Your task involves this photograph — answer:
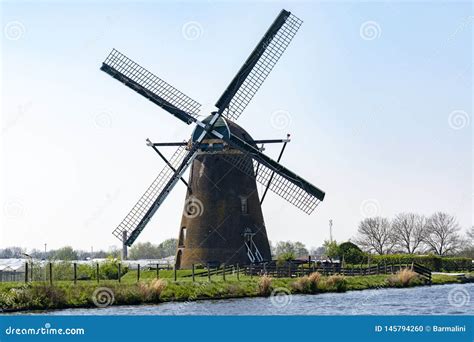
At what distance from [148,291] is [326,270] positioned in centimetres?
1415

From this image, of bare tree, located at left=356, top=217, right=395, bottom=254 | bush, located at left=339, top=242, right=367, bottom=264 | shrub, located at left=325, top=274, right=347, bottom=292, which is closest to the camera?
shrub, located at left=325, top=274, right=347, bottom=292

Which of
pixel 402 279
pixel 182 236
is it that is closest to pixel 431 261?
pixel 402 279

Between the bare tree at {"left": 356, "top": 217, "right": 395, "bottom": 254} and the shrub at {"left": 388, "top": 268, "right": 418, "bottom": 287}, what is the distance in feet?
152

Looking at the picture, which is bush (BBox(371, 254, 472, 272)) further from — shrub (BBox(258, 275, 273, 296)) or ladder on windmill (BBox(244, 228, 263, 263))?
shrub (BBox(258, 275, 273, 296))

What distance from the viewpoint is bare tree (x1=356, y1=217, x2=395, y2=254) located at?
8681 cm

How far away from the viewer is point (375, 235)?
285 feet

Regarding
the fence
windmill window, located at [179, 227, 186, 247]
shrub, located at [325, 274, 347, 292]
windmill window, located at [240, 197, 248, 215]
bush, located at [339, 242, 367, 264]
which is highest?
windmill window, located at [240, 197, 248, 215]

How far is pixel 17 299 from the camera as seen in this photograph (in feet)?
84.8

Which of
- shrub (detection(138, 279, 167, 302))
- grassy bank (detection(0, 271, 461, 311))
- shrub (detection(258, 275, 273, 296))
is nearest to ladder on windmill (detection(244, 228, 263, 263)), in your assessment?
grassy bank (detection(0, 271, 461, 311))

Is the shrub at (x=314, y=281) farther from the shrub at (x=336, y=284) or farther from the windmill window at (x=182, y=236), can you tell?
the windmill window at (x=182, y=236)
